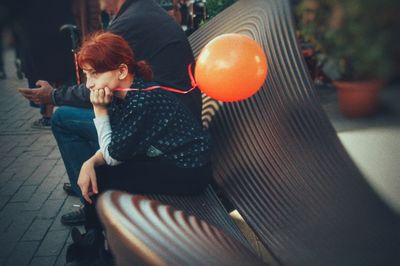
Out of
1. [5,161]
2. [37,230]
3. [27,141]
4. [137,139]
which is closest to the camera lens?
[137,139]

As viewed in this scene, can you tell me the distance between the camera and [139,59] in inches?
94.5

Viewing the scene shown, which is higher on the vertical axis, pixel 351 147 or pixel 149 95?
pixel 149 95

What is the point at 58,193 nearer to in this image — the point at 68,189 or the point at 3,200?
the point at 68,189

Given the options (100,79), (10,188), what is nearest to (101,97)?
(100,79)

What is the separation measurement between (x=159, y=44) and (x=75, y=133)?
28.7 inches

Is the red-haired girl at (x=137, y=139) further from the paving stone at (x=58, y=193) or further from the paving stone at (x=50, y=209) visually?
the paving stone at (x=58, y=193)

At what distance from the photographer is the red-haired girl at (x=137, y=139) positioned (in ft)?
6.29

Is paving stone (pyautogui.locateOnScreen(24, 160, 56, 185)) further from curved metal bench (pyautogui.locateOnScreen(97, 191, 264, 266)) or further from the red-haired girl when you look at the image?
curved metal bench (pyautogui.locateOnScreen(97, 191, 264, 266))

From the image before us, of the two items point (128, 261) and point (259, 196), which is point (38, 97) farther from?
point (128, 261)

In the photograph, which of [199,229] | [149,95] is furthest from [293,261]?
[149,95]

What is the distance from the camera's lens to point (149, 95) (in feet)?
6.28

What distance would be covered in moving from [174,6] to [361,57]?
196 inches

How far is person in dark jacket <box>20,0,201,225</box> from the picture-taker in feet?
7.71

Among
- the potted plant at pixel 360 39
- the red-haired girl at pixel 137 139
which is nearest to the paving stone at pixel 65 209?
the red-haired girl at pixel 137 139
